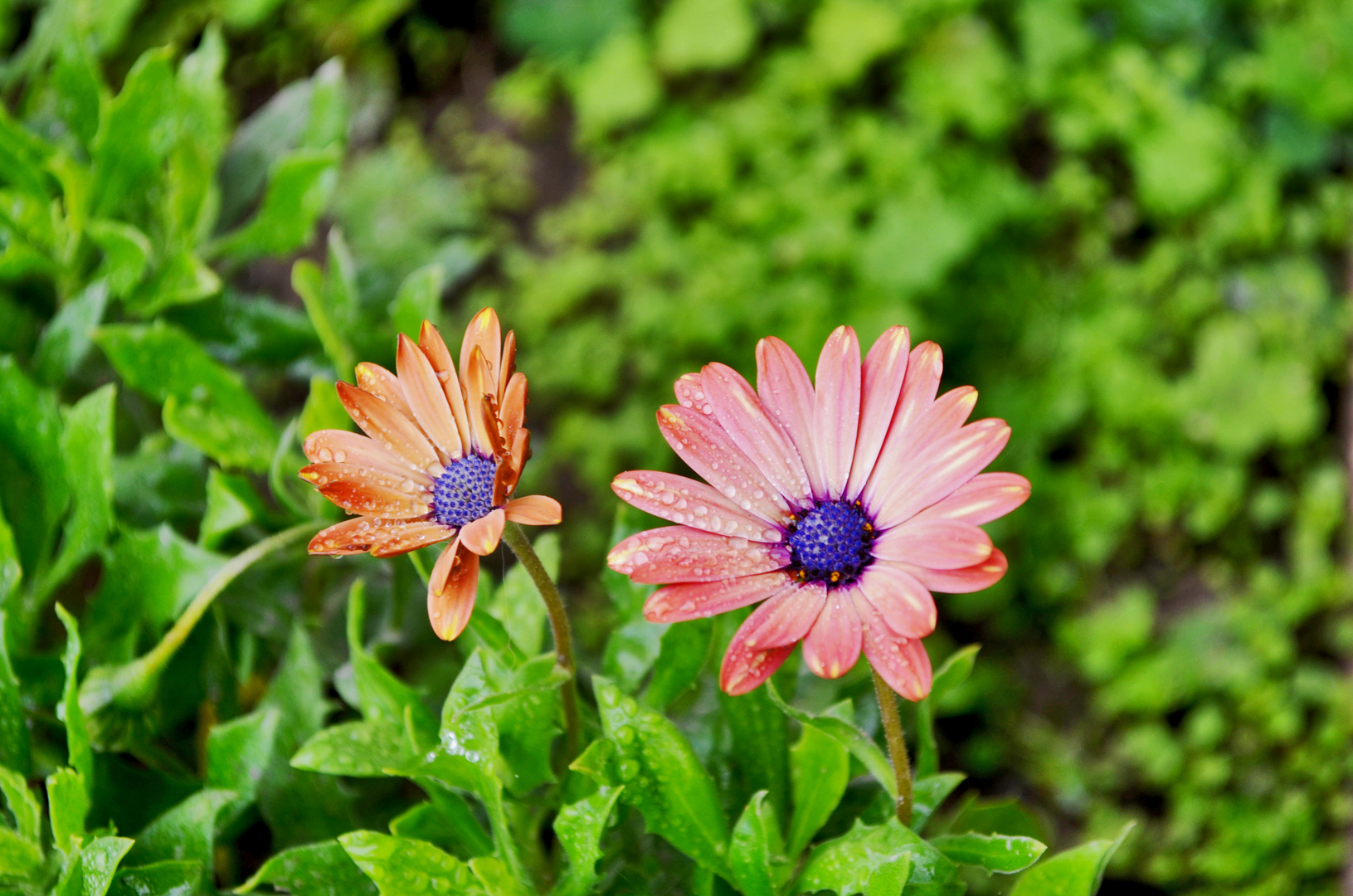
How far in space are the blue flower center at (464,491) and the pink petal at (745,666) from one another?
0.57ft

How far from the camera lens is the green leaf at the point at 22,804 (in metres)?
0.76

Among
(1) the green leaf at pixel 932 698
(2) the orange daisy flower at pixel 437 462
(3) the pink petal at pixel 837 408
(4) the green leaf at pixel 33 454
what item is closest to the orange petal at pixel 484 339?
(2) the orange daisy flower at pixel 437 462

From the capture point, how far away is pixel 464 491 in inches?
26.1

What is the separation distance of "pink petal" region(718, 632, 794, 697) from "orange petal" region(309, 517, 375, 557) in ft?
0.72

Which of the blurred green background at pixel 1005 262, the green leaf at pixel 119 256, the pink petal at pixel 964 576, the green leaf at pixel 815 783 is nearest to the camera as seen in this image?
the pink petal at pixel 964 576

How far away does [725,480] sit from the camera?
676 millimetres

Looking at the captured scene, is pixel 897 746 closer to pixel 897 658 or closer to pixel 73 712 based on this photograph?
pixel 897 658

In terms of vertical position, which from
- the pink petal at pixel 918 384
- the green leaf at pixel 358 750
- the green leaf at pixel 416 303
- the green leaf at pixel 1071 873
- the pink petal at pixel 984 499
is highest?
the green leaf at pixel 416 303

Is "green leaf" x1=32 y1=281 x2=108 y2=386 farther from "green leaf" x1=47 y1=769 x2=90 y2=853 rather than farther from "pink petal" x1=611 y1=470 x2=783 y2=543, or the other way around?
"pink petal" x1=611 y1=470 x2=783 y2=543

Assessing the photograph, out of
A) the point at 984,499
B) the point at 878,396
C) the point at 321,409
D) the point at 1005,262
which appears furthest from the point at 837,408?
the point at 1005,262

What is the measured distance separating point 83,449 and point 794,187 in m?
1.67

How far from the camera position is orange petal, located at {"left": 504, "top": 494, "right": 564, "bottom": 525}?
1.91ft

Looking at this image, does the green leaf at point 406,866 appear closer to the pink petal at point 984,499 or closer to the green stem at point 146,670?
the green stem at point 146,670

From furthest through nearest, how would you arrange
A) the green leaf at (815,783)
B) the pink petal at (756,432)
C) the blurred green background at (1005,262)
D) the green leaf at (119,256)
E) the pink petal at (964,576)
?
the blurred green background at (1005,262) < the green leaf at (119,256) < the green leaf at (815,783) < the pink petal at (756,432) < the pink petal at (964,576)
